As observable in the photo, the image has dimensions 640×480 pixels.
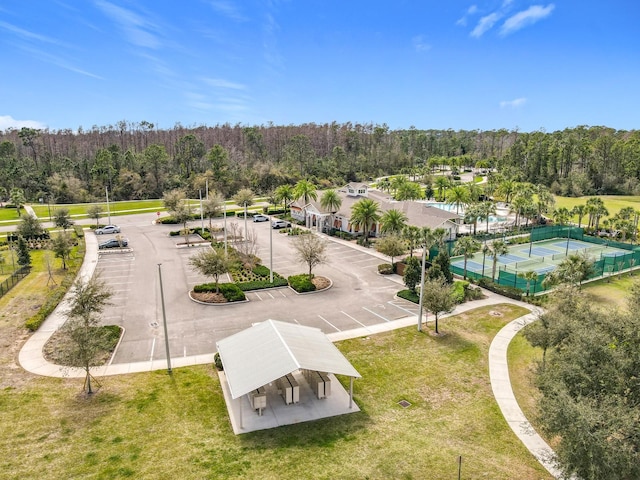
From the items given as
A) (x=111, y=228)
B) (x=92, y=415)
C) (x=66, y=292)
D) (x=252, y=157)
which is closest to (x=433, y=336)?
(x=92, y=415)

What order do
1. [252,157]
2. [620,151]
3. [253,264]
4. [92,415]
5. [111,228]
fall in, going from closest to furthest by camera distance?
[92,415] → [253,264] → [111,228] → [620,151] → [252,157]

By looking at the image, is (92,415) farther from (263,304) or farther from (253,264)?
(253,264)

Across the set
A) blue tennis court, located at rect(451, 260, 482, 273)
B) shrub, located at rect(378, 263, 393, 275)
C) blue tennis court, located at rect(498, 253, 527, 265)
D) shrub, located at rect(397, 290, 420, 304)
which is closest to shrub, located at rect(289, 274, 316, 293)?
shrub, located at rect(397, 290, 420, 304)

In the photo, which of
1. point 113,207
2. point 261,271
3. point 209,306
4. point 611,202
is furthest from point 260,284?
point 611,202

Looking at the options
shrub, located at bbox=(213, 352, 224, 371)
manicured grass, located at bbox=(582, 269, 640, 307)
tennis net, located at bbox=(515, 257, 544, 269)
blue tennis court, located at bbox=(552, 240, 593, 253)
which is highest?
blue tennis court, located at bbox=(552, 240, 593, 253)

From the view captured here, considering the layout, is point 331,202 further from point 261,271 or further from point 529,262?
point 529,262

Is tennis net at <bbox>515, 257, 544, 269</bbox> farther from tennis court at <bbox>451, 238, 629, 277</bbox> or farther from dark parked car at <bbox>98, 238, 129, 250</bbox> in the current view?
dark parked car at <bbox>98, 238, 129, 250</bbox>

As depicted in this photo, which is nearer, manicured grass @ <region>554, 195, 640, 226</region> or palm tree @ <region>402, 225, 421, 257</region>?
palm tree @ <region>402, 225, 421, 257</region>
